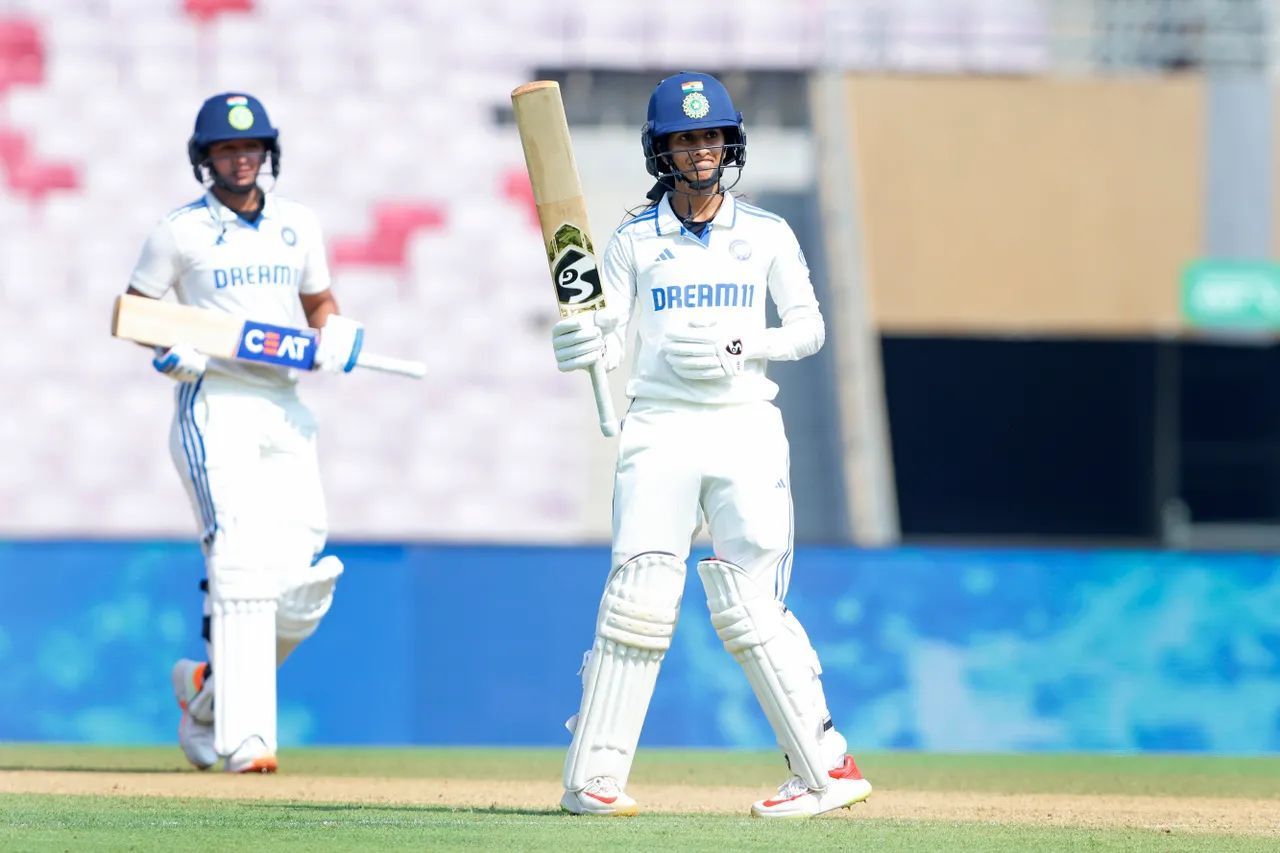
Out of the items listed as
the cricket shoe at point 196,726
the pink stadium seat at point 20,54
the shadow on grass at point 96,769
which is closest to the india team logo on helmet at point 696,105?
the cricket shoe at point 196,726

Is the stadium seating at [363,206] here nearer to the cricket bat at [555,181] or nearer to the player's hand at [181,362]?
the player's hand at [181,362]

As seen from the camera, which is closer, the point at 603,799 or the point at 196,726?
the point at 603,799

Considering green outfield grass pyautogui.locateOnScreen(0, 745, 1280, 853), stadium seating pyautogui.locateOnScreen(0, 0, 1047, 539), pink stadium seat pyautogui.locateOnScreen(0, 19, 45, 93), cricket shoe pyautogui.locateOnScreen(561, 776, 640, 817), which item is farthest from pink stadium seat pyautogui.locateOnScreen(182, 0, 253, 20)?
cricket shoe pyautogui.locateOnScreen(561, 776, 640, 817)

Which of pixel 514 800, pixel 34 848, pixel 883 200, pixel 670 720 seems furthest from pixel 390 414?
pixel 34 848

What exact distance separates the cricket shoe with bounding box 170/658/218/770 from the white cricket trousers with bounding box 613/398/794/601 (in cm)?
222

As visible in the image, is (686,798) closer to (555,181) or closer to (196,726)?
(196,726)

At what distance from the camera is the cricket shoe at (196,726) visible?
6664mm

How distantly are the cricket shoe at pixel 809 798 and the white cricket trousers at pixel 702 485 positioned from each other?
456 millimetres

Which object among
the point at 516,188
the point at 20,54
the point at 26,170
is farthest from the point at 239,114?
the point at 20,54

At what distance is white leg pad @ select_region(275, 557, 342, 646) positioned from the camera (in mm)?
6539

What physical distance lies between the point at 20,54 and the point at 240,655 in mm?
7819

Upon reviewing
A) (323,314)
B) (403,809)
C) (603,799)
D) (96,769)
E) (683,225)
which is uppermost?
(683,225)

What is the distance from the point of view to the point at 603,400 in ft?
16.3

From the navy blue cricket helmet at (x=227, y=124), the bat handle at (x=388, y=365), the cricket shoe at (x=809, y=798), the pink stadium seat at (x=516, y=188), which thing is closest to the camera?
the cricket shoe at (x=809, y=798)
